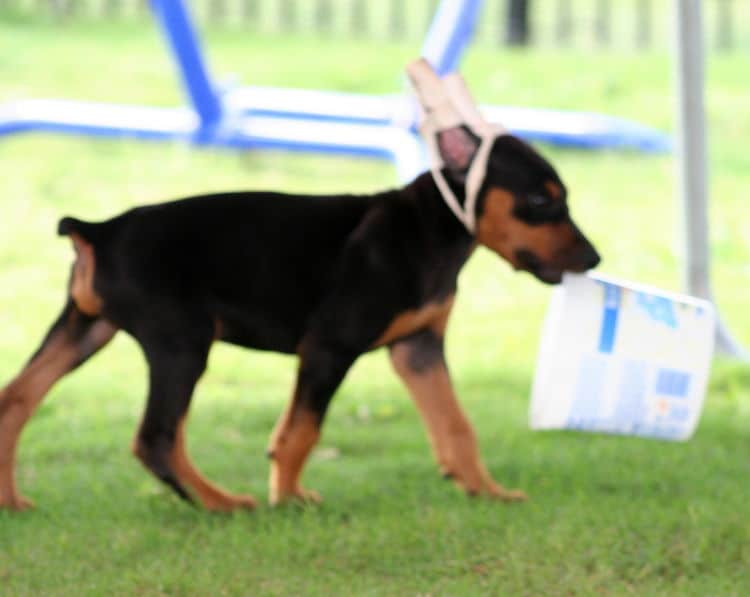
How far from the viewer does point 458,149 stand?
4.33 m

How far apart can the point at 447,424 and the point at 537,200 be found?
0.75m

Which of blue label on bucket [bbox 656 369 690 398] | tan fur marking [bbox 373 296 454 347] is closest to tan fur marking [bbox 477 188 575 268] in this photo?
tan fur marking [bbox 373 296 454 347]

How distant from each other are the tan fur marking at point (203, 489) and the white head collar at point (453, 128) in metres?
0.94

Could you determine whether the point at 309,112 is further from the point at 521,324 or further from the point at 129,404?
the point at 129,404

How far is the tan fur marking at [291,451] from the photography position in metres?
4.38

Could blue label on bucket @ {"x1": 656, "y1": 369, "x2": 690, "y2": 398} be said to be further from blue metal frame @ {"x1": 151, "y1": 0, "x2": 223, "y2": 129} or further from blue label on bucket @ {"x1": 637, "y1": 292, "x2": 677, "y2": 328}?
blue metal frame @ {"x1": 151, "y1": 0, "x2": 223, "y2": 129}

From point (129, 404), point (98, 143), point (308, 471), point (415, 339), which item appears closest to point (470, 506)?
point (415, 339)

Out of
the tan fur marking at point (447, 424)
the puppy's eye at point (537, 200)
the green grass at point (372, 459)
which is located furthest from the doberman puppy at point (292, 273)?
the green grass at point (372, 459)

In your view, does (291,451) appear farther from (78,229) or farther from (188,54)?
(188,54)

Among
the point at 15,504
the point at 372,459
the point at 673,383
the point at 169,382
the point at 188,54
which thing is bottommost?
the point at 188,54

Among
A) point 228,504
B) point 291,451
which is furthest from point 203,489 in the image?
point 291,451

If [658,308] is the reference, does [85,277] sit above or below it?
above

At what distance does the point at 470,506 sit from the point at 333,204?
35.6 inches

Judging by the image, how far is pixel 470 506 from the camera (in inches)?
179
